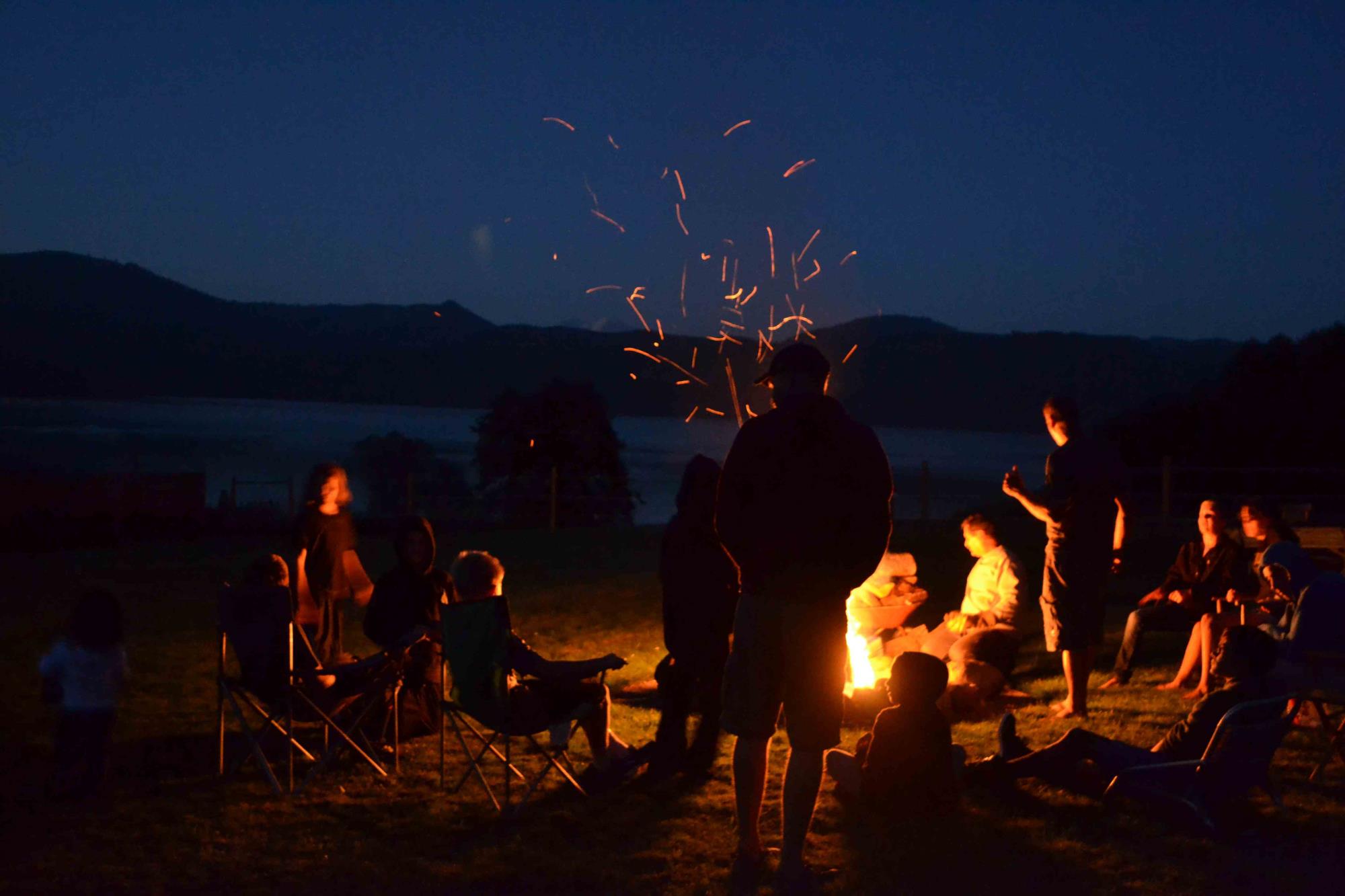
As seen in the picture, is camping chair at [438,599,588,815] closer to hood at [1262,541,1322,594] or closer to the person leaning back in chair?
the person leaning back in chair

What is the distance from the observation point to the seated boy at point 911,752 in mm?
4438

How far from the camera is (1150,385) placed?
52.5 meters

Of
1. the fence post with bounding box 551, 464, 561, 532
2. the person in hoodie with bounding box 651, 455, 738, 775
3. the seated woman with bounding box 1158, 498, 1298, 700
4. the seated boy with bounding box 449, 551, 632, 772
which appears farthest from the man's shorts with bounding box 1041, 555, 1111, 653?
the fence post with bounding box 551, 464, 561, 532

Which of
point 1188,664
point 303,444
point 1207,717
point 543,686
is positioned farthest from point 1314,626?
point 303,444

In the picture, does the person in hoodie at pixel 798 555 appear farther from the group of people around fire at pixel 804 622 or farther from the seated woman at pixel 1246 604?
the seated woman at pixel 1246 604

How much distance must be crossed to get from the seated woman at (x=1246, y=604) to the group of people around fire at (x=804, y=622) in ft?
0.05

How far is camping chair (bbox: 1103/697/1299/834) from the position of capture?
4.31 m

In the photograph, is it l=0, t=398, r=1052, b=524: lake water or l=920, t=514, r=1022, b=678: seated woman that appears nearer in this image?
l=920, t=514, r=1022, b=678: seated woman

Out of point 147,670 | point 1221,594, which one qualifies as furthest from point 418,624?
point 1221,594

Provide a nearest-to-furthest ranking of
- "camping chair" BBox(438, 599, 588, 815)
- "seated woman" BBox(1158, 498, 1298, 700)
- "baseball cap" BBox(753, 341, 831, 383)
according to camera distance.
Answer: "baseball cap" BBox(753, 341, 831, 383)
"camping chair" BBox(438, 599, 588, 815)
"seated woman" BBox(1158, 498, 1298, 700)

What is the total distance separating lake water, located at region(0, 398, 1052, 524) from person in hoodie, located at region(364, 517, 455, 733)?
296 inches

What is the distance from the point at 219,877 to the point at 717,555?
2257 millimetres

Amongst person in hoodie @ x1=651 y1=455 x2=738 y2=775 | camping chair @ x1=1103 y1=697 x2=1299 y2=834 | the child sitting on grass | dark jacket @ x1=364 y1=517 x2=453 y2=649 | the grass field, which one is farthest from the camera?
dark jacket @ x1=364 y1=517 x2=453 y2=649

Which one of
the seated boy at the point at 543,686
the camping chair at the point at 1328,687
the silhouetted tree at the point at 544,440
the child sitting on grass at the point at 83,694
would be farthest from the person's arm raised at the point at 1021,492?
the silhouetted tree at the point at 544,440
